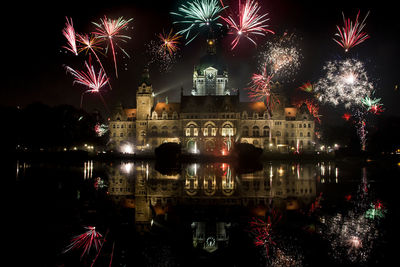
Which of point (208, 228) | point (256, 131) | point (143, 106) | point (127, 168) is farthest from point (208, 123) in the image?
point (208, 228)

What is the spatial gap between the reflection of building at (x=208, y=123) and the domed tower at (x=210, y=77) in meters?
13.6

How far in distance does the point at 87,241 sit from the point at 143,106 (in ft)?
266

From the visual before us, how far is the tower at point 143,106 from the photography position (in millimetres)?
86750

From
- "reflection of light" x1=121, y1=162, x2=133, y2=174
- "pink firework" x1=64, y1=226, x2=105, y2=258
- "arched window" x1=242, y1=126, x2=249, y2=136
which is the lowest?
"reflection of light" x1=121, y1=162, x2=133, y2=174

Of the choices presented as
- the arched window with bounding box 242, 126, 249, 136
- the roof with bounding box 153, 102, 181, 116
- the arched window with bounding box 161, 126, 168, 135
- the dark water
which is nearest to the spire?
the roof with bounding box 153, 102, 181, 116

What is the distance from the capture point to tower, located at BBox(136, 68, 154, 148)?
86750 millimetres


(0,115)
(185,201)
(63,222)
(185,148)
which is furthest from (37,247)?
(0,115)

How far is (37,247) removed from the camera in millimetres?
8305

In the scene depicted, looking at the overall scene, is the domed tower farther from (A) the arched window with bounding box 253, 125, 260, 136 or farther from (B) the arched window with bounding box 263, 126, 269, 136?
(B) the arched window with bounding box 263, 126, 269, 136

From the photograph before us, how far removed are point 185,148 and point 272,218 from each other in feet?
226

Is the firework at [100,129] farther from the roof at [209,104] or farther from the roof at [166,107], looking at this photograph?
the roof at [209,104]

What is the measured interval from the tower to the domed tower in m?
18.9

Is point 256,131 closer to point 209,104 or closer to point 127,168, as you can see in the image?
point 209,104

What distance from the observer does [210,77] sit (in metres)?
99.4
